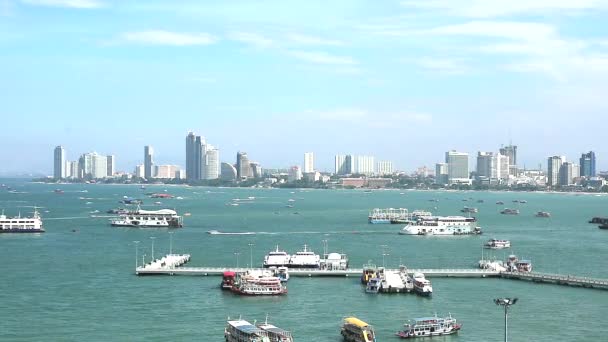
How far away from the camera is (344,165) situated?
194375 mm

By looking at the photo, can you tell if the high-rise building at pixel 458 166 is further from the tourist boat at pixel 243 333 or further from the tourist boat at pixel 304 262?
the tourist boat at pixel 243 333

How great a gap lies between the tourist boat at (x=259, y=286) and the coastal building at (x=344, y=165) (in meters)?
164

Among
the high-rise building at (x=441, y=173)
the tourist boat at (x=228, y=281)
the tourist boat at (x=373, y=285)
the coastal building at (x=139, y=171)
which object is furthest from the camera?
the coastal building at (x=139, y=171)

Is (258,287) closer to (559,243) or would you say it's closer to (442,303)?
(442,303)

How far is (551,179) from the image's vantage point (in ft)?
475

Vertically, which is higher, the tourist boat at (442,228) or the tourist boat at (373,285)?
the tourist boat at (442,228)

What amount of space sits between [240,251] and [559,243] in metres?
14.9

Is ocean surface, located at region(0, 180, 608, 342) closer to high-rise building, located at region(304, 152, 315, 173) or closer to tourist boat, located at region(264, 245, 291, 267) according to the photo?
tourist boat, located at region(264, 245, 291, 267)

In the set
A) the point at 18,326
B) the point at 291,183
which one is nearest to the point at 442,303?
the point at 18,326

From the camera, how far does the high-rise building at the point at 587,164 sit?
503ft

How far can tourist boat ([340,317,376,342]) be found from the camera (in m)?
17.2

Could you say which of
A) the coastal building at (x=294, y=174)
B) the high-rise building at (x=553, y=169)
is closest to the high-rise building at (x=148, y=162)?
the coastal building at (x=294, y=174)

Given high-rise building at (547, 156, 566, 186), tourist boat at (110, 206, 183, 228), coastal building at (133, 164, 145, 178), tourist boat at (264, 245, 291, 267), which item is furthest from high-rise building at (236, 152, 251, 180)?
tourist boat at (264, 245, 291, 267)

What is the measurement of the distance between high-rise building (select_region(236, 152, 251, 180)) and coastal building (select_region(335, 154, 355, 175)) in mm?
33355
